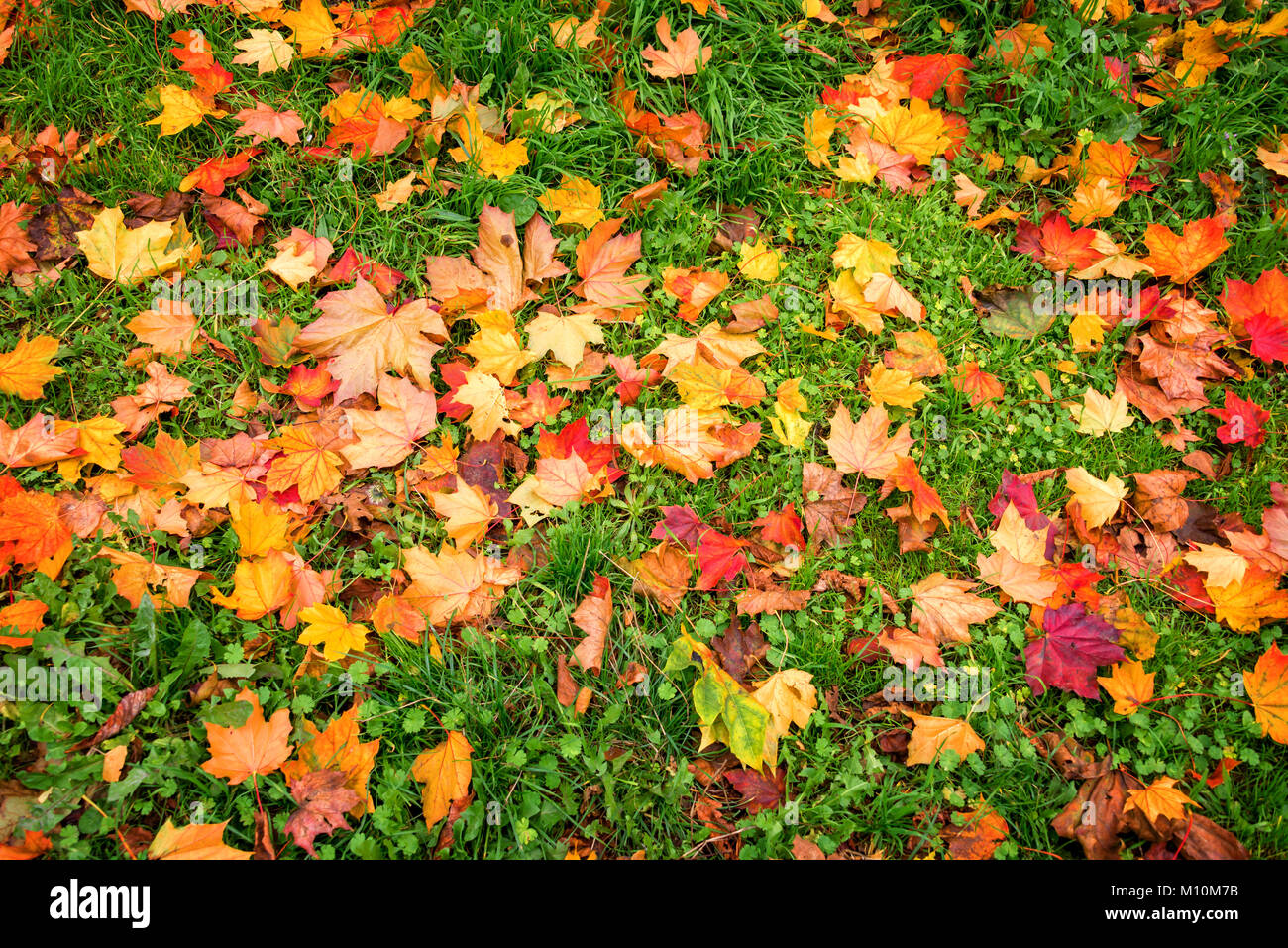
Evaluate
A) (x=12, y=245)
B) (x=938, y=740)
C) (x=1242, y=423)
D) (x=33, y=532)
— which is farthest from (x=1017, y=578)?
(x=12, y=245)

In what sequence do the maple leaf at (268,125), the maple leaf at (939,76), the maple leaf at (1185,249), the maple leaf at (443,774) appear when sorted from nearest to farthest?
the maple leaf at (443,774), the maple leaf at (1185,249), the maple leaf at (268,125), the maple leaf at (939,76)

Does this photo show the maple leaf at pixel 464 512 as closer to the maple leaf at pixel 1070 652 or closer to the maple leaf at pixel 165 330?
the maple leaf at pixel 165 330

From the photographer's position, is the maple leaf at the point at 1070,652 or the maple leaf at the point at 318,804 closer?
the maple leaf at the point at 318,804

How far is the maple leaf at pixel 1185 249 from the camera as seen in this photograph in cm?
271

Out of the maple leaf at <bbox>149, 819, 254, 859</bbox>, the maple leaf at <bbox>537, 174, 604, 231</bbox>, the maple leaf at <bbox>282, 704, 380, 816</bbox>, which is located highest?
the maple leaf at <bbox>537, 174, 604, 231</bbox>

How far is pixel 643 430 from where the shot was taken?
241cm

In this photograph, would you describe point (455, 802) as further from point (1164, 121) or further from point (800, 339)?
point (1164, 121)

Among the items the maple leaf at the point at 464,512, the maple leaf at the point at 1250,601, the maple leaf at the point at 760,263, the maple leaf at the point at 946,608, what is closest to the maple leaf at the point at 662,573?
the maple leaf at the point at 464,512

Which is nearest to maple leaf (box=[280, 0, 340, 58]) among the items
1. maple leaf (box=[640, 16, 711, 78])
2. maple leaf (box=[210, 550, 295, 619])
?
maple leaf (box=[640, 16, 711, 78])

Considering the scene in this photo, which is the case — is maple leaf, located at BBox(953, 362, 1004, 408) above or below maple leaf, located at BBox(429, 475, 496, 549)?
above

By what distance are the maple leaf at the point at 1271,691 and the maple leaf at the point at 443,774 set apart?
2122mm

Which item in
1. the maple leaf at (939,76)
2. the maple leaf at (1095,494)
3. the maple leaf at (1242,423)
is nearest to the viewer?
the maple leaf at (1095,494)

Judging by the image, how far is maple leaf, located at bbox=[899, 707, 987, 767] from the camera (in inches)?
78.3

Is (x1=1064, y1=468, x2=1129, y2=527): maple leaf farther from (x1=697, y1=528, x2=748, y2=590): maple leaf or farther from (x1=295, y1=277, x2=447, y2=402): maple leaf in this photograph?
(x1=295, y1=277, x2=447, y2=402): maple leaf
